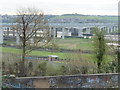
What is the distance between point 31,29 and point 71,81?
8.66 feet

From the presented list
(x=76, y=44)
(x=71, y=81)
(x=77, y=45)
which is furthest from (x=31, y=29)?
(x=76, y=44)

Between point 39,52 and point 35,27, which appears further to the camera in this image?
point 39,52

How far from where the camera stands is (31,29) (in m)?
5.41

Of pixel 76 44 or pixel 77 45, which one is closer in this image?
pixel 77 45

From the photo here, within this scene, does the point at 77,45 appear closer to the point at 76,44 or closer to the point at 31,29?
the point at 76,44

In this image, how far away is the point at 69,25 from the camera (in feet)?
38.2

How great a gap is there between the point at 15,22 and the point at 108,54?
2457 mm

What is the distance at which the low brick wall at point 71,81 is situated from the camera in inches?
117

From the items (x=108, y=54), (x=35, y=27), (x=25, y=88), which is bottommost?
(x=25, y=88)

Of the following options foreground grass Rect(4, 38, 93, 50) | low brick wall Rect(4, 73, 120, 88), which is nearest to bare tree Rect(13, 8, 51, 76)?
foreground grass Rect(4, 38, 93, 50)

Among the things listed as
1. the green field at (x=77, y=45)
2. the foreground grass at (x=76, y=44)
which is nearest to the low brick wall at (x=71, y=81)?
the foreground grass at (x=76, y=44)

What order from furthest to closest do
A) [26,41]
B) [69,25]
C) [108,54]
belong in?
[69,25]
[26,41]
[108,54]

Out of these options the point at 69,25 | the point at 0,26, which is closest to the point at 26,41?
the point at 0,26

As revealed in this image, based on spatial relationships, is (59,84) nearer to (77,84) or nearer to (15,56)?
(77,84)
